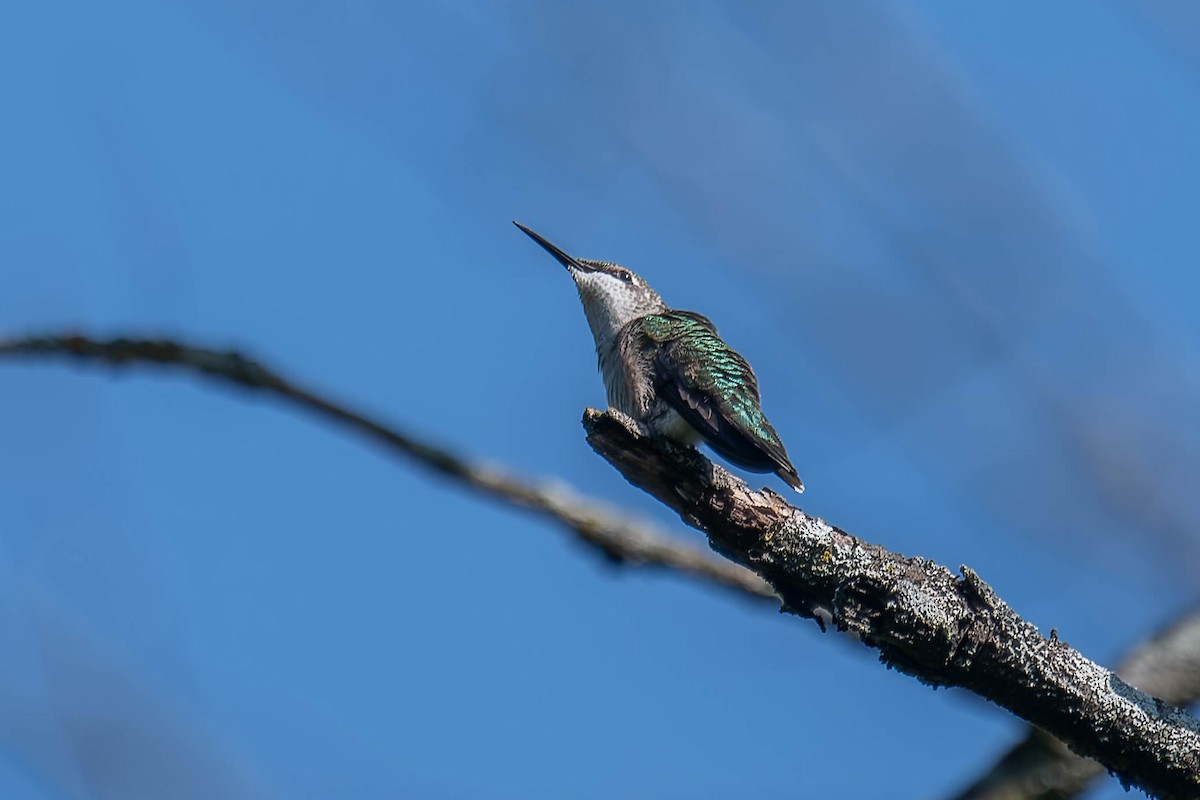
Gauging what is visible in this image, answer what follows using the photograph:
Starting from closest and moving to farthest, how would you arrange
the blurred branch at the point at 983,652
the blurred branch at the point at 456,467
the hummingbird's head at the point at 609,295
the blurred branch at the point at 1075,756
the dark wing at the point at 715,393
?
the blurred branch at the point at 983,652
the blurred branch at the point at 456,467
the blurred branch at the point at 1075,756
the dark wing at the point at 715,393
the hummingbird's head at the point at 609,295

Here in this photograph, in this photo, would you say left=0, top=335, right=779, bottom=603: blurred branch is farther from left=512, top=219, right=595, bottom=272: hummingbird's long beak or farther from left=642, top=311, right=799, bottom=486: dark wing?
left=512, top=219, right=595, bottom=272: hummingbird's long beak

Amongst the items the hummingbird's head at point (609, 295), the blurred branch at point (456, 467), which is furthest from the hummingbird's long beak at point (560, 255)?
the blurred branch at point (456, 467)

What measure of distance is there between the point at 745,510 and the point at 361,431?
4.42ft

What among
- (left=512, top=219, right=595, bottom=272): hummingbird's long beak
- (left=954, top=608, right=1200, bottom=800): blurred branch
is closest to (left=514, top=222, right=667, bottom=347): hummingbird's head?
(left=512, top=219, right=595, bottom=272): hummingbird's long beak

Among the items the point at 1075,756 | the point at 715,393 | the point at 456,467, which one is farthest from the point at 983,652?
the point at 715,393

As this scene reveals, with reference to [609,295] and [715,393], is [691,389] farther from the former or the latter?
[609,295]

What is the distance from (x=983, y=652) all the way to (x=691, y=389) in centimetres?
213

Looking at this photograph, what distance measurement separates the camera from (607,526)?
496 centimetres

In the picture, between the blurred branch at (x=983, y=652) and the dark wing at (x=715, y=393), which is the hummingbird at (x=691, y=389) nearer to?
the dark wing at (x=715, y=393)

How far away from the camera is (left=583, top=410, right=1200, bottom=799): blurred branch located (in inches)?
151

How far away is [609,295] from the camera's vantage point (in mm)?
8359

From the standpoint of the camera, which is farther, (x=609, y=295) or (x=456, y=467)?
(x=609, y=295)

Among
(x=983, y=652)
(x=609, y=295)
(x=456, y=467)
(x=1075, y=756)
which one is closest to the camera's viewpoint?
(x=983, y=652)

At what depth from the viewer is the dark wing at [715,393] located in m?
5.39
